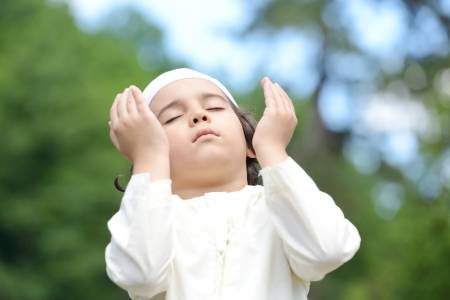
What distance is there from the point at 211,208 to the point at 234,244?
0.56ft

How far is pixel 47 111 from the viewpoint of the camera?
30.8 meters

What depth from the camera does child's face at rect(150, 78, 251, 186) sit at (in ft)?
13.6

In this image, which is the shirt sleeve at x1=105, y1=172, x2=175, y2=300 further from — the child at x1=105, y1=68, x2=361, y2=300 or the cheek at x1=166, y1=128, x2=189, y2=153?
the cheek at x1=166, y1=128, x2=189, y2=153

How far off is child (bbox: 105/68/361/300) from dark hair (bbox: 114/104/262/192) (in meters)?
0.11

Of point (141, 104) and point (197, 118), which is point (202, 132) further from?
point (141, 104)

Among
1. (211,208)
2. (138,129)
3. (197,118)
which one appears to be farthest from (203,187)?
(138,129)

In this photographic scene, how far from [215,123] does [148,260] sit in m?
0.61

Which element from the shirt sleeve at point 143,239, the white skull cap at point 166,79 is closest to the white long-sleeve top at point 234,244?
the shirt sleeve at point 143,239

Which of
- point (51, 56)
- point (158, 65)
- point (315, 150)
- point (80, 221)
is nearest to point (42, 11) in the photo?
point (51, 56)

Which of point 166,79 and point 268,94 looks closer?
point 268,94

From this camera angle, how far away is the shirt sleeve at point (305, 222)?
3824 millimetres

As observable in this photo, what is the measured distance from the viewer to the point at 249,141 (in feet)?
14.6

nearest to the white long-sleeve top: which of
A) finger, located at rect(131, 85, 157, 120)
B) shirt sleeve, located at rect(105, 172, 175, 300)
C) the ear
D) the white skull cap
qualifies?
shirt sleeve, located at rect(105, 172, 175, 300)

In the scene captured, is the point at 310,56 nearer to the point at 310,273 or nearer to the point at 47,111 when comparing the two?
the point at 47,111
